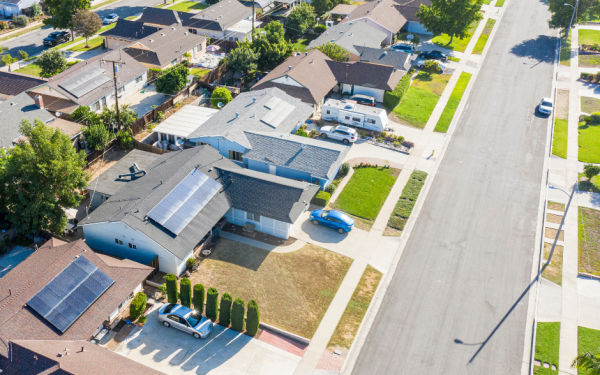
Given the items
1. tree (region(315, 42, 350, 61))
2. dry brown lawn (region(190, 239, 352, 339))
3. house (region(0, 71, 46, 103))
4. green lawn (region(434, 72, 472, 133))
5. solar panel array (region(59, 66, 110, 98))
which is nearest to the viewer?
dry brown lawn (region(190, 239, 352, 339))

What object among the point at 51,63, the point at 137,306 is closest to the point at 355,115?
the point at 137,306

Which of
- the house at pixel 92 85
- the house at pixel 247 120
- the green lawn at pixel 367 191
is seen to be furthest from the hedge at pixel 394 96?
the house at pixel 92 85

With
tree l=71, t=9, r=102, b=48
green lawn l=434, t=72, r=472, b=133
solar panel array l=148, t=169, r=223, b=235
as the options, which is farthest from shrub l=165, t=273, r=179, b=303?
tree l=71, t=9, r=102, b=48

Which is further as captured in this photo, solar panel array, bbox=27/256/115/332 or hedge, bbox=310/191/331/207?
hedge, bbox=310/191/331/207

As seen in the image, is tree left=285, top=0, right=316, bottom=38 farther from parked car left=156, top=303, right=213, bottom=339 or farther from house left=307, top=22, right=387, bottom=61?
parked car left=156, top=303, right=213, bottom=339

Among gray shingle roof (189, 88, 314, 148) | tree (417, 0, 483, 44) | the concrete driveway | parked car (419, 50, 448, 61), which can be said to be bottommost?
the concrete driveway

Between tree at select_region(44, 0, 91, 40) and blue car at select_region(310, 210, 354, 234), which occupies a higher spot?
tree at select_region(44, 0, 91, 40)

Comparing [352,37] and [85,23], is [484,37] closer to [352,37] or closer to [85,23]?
[352,37]
